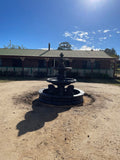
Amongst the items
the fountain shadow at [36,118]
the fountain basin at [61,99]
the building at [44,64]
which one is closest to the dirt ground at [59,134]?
the fountain shadow at [36,118]

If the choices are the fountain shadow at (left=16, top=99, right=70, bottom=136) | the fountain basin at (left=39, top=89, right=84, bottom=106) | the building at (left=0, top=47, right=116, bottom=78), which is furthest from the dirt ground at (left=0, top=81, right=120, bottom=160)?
the building at (left=0, top=47, right=116, bottom=78)

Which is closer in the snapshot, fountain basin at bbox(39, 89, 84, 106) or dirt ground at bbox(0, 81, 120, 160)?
dirt ground at bbox(0, 81, 120, 160)

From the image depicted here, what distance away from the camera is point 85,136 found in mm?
2666

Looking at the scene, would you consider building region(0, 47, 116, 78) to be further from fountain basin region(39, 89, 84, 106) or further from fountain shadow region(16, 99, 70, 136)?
fountain shadow region(16, 99, 70, 136)

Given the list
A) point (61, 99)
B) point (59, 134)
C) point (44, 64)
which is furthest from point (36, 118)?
point (44, 64)

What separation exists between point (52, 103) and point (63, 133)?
6.77 feet

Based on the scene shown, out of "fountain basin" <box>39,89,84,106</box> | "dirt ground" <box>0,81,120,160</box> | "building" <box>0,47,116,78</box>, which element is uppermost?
"building" <box>0,47,116,78</box>

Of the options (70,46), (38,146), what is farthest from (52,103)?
(70,46)

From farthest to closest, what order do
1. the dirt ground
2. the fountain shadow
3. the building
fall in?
the building → the fountain shadow → the dirt ground

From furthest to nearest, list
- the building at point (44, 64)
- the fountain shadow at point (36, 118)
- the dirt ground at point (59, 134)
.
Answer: the building at point (44, 64) < the fountain shadow at point (36, 118) < the dirt ground at point (59, 134)

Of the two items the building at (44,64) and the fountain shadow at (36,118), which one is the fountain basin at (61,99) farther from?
the building at (44,64)

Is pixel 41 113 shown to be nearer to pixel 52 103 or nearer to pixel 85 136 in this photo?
pixel 52 103

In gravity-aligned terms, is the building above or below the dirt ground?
above

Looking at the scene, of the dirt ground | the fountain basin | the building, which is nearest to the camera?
the dirt ground
